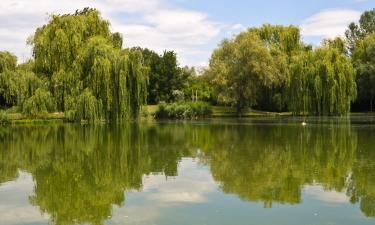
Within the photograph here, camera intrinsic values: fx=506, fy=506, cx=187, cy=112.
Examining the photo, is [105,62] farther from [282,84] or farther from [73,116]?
[282,84]

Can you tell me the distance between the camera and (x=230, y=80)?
53.2 metres

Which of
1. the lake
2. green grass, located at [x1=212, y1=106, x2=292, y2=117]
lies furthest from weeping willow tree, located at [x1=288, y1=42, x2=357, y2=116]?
the lake

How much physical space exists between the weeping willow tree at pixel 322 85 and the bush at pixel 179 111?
10329mm

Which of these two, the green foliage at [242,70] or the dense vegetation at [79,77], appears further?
the green foliage at [242,70]

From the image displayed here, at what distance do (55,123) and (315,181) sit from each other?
29.4 metres

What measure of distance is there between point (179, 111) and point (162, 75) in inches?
566

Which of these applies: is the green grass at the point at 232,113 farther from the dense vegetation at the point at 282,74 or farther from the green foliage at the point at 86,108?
the green foliage at the point at 86,108

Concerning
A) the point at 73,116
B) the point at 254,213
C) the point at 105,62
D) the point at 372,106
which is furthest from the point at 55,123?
the point at 372,106

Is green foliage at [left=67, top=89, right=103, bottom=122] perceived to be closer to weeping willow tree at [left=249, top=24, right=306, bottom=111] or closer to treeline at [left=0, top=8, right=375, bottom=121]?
treeline at [left=0, top=8, right=375, bottom=121]

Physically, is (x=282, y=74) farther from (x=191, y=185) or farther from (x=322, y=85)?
(x=191, y=185)

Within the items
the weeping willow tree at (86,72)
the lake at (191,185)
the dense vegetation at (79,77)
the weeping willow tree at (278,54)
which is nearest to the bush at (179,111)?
the weeping willow tree at (278,54)

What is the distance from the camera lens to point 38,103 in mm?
37281

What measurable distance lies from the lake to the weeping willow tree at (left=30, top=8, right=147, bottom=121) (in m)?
17.7

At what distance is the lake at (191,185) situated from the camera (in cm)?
801
